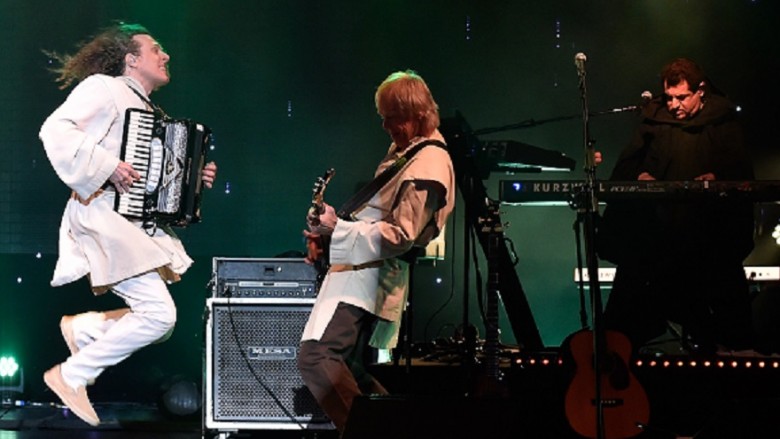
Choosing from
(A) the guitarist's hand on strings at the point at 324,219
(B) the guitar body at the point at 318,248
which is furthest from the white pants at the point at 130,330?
(A) the guitarist's hand on strings at the point at 324,219

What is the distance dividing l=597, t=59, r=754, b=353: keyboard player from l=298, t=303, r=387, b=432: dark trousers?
80.1 inches

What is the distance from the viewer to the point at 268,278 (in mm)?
5426

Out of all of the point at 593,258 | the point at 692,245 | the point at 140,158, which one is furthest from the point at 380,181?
the point at 692,245

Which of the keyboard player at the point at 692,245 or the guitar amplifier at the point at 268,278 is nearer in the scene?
the guitar amplifier at the point at 268,278

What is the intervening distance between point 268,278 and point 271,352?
40cm

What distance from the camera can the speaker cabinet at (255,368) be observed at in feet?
17.7

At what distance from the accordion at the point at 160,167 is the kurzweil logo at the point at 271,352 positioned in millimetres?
1023

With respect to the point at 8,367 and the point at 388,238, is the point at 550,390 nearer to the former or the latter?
the point at 388,238

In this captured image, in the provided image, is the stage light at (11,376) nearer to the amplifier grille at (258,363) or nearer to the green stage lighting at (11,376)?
the green stage lighting at (11,376)

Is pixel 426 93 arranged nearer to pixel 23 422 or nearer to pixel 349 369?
pixel 349 369

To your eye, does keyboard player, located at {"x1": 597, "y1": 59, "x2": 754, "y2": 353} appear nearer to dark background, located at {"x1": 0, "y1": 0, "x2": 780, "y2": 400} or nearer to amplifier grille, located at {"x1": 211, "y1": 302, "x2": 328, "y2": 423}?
dark background, located at {"x1": 0, "y1": 0, "x2": 780, "y2": 400}

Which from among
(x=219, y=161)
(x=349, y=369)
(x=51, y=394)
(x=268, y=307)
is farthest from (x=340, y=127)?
(x=349, y=369)

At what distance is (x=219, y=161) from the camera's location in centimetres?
746

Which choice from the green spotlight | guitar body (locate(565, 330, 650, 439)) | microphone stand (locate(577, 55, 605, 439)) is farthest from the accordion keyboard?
the green spotlight
